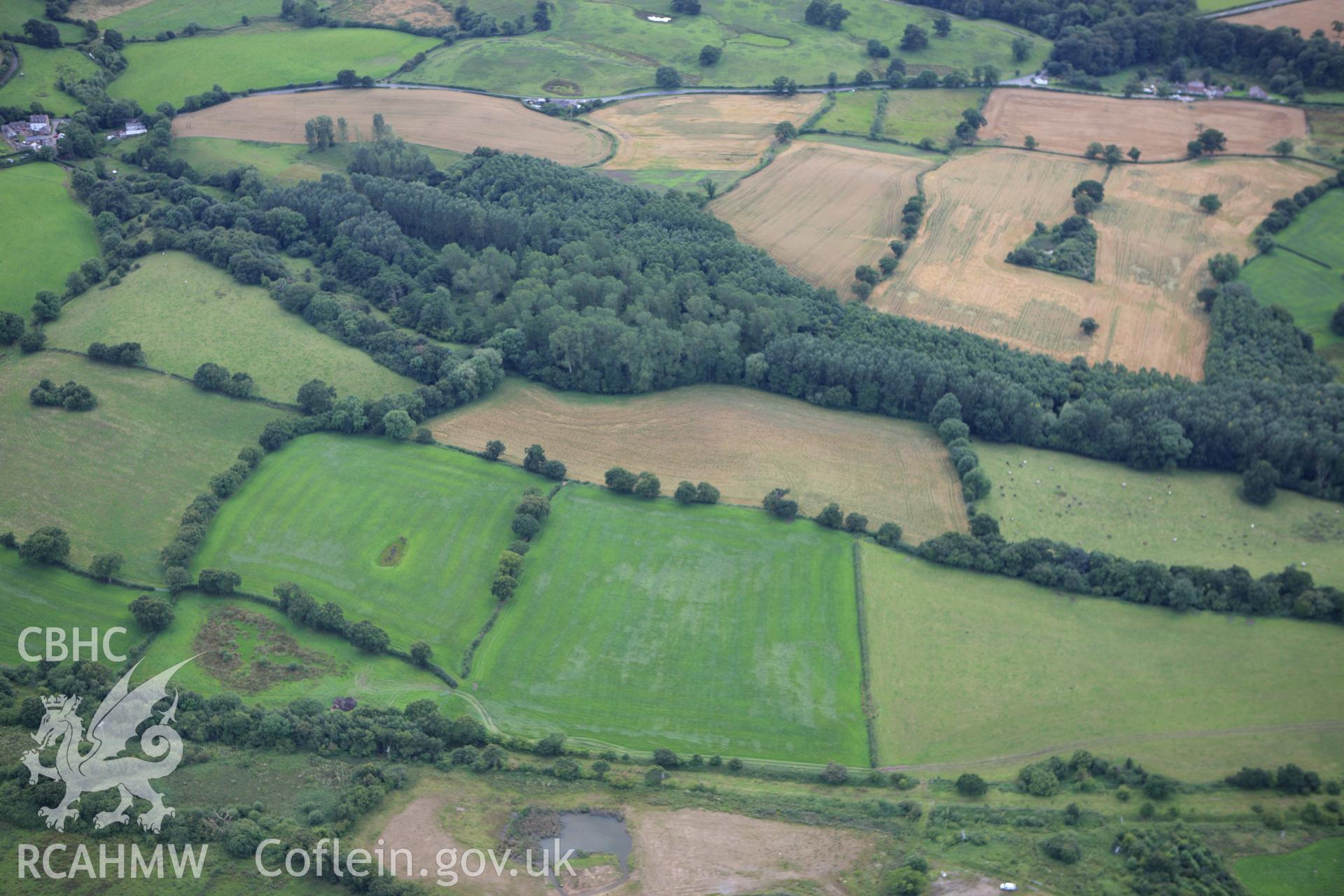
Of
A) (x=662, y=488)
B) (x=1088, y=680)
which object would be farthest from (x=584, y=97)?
(x=1088, y=680)

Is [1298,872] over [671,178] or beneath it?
beneath

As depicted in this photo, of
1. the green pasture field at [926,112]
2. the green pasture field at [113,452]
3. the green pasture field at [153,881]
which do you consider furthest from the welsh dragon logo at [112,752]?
the green pasture field at [926,112]

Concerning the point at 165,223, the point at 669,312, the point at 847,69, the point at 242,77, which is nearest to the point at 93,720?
the point at 669,312

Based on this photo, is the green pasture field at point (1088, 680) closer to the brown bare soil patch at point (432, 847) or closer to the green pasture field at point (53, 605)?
the brown bare soil patch at point (432, 847)

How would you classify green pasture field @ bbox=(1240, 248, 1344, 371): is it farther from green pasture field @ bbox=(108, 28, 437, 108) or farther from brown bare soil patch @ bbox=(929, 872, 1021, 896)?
green pasture field @ bbox=(108, 28, 437, 108)

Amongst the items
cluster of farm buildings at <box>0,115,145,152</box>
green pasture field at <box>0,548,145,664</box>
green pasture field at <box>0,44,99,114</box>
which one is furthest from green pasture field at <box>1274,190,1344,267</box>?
green pasture field at <box>0,44,99,114</box>

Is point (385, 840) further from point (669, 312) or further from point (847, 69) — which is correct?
point (847, 69)

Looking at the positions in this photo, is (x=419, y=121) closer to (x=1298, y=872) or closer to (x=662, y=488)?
(x=662, y=488)
